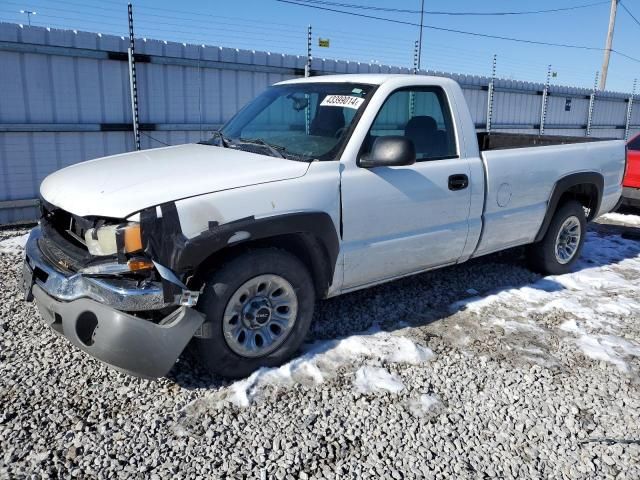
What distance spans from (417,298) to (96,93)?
5649 millimetres

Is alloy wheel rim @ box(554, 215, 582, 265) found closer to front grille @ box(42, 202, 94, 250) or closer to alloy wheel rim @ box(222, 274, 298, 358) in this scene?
alloy wheel rim @ box(222, 274, 298, 358)

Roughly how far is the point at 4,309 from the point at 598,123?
63.0 ft

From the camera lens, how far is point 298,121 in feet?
13.5

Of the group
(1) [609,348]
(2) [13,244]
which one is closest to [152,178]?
(1) [609,348]

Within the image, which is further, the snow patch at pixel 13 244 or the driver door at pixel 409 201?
the snow patch at pixel 13 244

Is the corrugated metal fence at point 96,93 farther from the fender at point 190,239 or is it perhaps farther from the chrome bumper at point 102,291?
the fender at point 190,239

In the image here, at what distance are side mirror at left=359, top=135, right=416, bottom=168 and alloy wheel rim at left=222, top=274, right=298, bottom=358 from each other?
0.99 meters

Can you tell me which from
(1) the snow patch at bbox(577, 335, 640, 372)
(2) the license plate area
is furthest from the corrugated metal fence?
(1) the snow patch at bbox(577, 335, 640, 372)

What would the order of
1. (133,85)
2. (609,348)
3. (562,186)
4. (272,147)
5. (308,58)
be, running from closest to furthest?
1. (272,147)
2. (609,348)
3. (562,186)
4. (133,85)
5. (308,58)

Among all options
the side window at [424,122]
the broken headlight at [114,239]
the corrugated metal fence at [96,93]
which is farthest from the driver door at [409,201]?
the corrugated metal fence at [96,93]

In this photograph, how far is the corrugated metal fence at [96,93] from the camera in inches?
281

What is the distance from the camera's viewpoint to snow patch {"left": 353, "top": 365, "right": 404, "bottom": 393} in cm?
331

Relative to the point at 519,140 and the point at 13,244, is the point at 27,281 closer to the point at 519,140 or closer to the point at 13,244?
the point at 13,244

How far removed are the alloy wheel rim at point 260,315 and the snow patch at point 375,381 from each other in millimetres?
544
